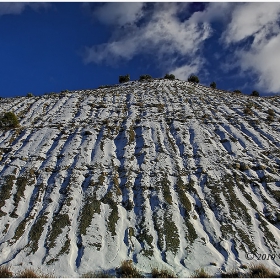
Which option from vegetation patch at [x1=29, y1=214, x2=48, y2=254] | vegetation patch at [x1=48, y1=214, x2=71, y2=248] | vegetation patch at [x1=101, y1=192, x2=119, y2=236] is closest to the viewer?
vegetation patch at [x1=29, y1=214, x2=48, y2=254]

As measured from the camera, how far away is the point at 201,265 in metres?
11.1

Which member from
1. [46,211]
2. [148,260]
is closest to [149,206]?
[148,260]

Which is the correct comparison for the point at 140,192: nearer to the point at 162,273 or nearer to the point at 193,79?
the point at 162,273

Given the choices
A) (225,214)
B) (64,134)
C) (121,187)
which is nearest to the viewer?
(225,214)

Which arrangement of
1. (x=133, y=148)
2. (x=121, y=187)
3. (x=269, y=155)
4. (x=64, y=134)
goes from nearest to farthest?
(x=121, y=187) < (x=269, y=155) < (x=133, y=148) < (x=64, y=134)

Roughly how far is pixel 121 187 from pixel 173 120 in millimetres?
12689

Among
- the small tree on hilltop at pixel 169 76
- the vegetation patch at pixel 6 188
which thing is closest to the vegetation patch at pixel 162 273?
the vegetation patch at pixel 6 188

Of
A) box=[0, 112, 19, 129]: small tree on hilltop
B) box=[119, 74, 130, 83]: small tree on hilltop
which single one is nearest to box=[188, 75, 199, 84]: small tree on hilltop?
box=[119, 74, 130, 83]: small tree on hilltop

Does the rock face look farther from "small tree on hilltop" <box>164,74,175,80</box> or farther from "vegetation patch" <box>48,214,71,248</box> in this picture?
"small tree on hilltop" <box>164,74,175,80</box>

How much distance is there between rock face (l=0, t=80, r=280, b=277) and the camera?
11883mm

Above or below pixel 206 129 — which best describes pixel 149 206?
below

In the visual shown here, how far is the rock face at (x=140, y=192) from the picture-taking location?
39.0 ft

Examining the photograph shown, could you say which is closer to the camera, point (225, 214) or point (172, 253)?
point (172, 253)

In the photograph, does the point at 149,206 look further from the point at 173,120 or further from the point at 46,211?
the point at 173,120
